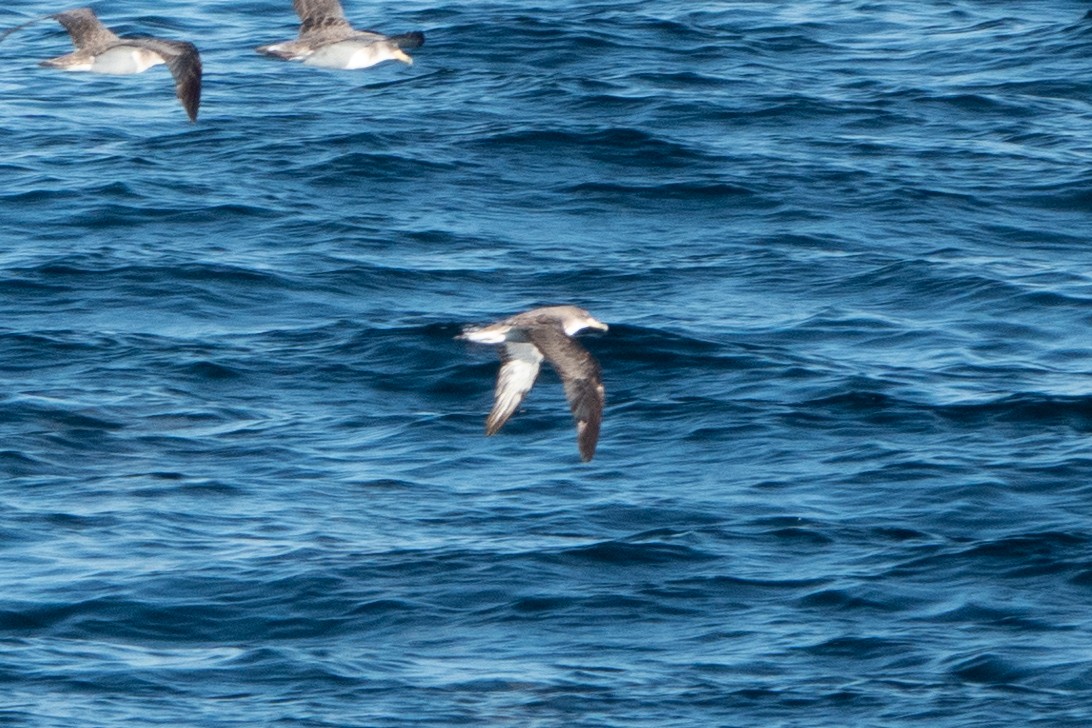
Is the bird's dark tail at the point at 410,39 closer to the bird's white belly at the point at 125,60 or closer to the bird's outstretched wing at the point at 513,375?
the bird's white belly at the point at 125,60

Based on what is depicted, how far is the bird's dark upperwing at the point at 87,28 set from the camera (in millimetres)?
16331

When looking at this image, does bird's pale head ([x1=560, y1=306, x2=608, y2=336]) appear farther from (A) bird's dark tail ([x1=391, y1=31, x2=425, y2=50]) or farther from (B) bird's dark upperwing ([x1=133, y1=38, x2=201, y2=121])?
(B) bird's dark upperwing ([x1=133, y1=38, x2=201, y2=121])

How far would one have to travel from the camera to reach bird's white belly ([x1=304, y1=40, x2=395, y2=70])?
16.3m

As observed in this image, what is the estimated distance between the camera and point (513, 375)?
13.4 metres

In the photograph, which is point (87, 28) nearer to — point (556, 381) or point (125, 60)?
point (125, 60)

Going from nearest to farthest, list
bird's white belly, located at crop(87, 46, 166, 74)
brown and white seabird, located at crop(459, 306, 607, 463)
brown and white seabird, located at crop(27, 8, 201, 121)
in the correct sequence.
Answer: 1. brown and white seabird, located at crop(459, 306, 607, 463)
2. brown and white seabird, located at crop(27, 8, 201, 121)
3. bird's white belly, located at crop(87, 46, 166, 74)

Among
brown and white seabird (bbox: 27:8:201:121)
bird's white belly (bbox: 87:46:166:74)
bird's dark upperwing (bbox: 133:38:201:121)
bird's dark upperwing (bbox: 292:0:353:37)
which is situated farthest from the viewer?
bird's dark upperwing (bbox: 292:0:353:37)

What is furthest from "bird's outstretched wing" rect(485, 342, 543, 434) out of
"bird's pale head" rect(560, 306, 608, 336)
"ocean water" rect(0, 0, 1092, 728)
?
"ocean water" rect(0, 0, 1092, 728)

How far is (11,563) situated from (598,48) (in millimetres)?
12161

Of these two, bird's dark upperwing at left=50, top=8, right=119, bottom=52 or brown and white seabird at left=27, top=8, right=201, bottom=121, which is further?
bird's dark upperwing at left=50, top=8, right=119, bottom=52

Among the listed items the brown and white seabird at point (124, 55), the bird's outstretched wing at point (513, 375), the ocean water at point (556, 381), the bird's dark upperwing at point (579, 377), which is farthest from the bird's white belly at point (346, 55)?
the bird's dark upperwing at point (579, 377)

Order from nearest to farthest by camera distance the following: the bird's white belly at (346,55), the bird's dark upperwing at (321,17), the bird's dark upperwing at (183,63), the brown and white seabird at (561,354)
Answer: the brown and white seabird at (561,354), the bird's dark upperwing at (183,63), the bird's white belly at (346,55), the bird's dark upperwing at (321,17)

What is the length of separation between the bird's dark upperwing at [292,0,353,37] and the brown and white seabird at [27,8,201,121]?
1.08m

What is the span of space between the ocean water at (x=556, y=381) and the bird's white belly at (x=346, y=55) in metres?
2.02
